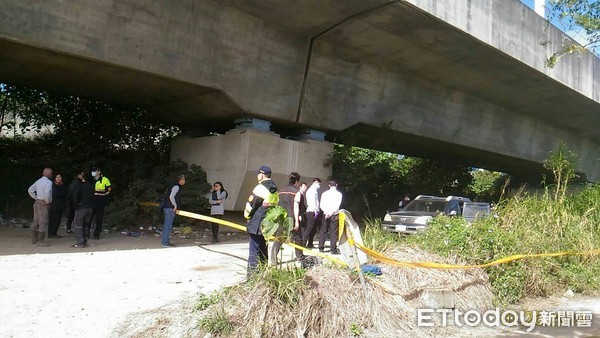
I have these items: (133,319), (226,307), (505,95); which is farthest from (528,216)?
(505,95)

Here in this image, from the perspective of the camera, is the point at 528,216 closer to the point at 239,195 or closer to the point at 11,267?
the point at 239,195

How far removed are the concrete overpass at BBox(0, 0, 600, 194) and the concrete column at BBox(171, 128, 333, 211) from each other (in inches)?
10.8

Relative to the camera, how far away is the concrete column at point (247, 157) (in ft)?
43.5

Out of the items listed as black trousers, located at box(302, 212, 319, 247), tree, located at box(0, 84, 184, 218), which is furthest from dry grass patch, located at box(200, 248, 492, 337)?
tree, located at box(0, 84, 184, 218)

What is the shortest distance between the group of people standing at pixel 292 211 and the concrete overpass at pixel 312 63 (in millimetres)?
3784

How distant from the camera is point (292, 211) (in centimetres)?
841

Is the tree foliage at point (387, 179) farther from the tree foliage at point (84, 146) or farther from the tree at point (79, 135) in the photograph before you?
the tree at point (79, 135)

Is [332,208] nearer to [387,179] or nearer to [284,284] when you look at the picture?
[284,284]

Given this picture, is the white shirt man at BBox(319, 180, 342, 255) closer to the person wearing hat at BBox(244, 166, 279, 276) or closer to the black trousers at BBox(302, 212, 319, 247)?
the black trousers at BBox(302, 212, 319, 247)

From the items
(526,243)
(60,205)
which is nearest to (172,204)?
(60,205)

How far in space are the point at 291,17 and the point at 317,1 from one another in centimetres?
115

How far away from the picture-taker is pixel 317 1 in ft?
36.9

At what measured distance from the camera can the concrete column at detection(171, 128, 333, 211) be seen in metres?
13.3

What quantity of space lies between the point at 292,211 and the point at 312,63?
666cm
